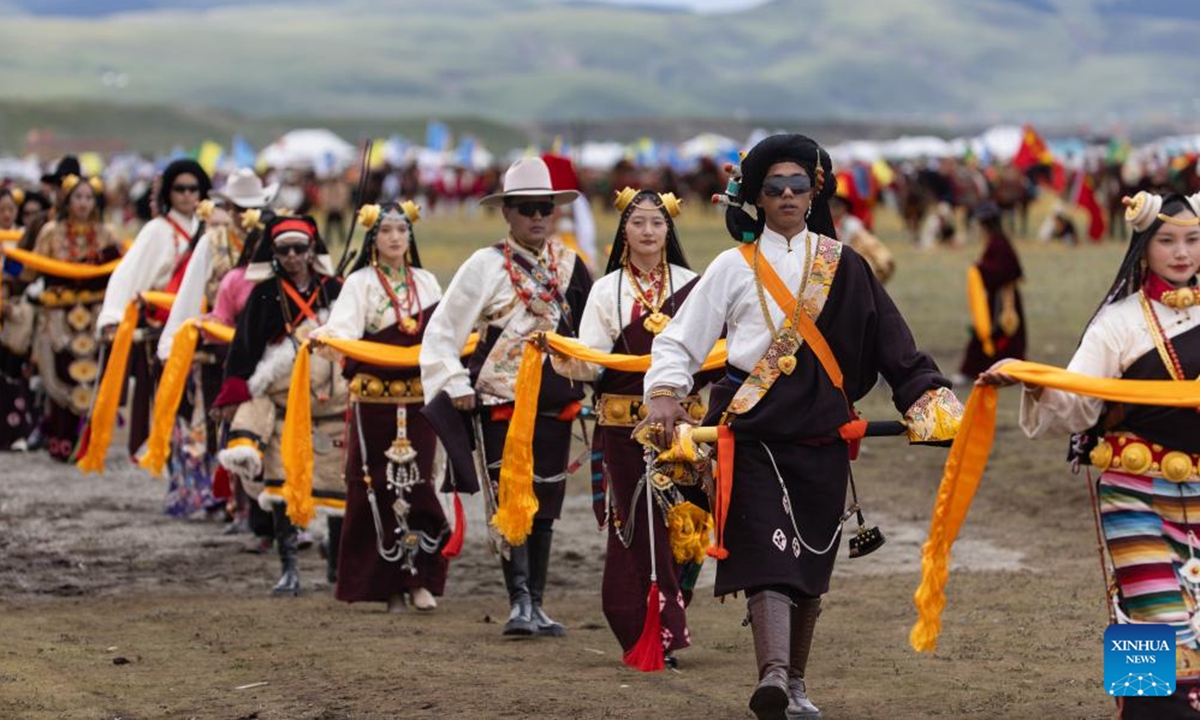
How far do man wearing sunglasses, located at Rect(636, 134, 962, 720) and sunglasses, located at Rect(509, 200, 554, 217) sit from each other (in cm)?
222

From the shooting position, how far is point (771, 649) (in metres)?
6.80

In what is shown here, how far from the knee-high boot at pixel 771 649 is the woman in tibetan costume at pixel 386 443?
11.1ft

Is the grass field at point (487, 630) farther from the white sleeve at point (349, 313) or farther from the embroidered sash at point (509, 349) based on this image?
the white sleeve at point (349, 313)

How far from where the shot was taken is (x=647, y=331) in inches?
342

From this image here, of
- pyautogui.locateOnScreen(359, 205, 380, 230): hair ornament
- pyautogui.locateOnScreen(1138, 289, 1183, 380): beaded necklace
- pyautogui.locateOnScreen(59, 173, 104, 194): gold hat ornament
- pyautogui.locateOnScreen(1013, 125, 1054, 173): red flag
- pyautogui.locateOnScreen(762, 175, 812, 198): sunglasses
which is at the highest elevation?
pyautogui.locateOnScreen(1013, 125, 1054, 173): red flag

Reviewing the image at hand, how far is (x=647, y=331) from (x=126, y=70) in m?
180

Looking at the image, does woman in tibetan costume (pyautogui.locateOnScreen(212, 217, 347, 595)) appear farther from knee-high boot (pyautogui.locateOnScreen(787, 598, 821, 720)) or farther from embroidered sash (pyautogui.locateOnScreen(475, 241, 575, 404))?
knee-high boot (pyautogui.locateOnScreen(787, 598, 821, 720))

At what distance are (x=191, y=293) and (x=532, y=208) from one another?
3282 millimetres

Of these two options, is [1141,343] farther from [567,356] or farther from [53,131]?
[53,131]

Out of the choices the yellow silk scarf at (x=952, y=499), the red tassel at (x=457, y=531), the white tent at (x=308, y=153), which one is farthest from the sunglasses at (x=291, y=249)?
the white tent at (x=308, y=153)

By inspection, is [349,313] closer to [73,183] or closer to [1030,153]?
[73,183]

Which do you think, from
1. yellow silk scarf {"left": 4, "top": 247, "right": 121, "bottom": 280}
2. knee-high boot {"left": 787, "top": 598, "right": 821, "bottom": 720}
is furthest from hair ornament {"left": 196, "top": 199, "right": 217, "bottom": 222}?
knee-high boot {"left": 787, "top": 598, "right": 821, "bottom": 720}

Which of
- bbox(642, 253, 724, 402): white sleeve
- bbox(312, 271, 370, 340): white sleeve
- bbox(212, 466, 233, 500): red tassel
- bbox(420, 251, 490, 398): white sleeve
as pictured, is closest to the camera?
bbox(642, 253, 724, 402): white sleeve

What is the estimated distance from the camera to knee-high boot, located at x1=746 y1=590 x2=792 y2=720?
6.61 m
